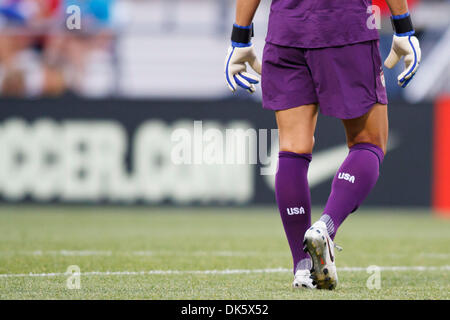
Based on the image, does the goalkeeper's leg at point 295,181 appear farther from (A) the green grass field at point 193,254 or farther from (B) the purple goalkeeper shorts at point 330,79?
(A) the green grass field at point 193,254

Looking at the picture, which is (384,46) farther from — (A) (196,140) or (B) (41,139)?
(B) (41,139)

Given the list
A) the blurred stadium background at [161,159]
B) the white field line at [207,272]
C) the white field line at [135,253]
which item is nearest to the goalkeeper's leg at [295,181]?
the white field line at [207,272]

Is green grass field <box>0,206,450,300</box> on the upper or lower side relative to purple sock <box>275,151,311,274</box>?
lower

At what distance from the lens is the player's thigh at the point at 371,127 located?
3.75m

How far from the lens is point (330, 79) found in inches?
145

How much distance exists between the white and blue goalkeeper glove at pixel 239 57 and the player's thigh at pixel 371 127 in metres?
0.52

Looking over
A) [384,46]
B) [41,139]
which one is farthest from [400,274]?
[384,46]

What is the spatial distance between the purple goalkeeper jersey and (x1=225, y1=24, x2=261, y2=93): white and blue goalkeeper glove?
0.79ft

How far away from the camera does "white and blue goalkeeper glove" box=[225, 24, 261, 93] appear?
3988 mm

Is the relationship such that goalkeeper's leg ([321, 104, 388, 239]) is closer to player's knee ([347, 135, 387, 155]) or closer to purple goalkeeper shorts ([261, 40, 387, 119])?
player's knee ([347, 135, 387, 155])

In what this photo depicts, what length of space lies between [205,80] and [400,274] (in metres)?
7.89

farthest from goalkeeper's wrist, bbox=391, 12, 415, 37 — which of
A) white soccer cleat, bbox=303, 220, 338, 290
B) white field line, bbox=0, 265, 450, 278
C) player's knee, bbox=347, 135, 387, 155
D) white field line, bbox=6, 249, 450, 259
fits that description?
white field line, bbox=6, 249, 450, 259

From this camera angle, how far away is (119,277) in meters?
4.16

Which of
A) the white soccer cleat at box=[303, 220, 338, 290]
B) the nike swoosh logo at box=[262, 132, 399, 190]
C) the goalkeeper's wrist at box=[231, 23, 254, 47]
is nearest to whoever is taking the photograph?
the white soccer cleat at box=[303, 220, 338, 290]
